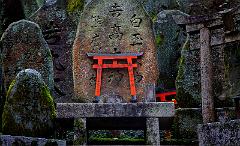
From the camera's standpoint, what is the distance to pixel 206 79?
7.39 meters

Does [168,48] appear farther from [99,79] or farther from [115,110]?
[115,110]

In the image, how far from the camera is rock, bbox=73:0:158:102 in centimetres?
862

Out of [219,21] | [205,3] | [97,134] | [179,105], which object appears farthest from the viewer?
[205,3]

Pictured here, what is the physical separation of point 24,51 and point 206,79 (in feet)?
13.6

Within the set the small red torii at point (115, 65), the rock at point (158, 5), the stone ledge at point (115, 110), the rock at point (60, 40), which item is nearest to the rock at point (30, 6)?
the rock at point (60, 40)

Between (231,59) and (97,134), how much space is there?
375cm

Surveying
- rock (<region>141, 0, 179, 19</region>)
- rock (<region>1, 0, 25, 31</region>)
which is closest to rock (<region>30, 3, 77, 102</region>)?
rock (<region>1, 0, 25, 31</region>)

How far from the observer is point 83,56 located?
8812mm

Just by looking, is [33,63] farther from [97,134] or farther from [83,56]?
[97,134]

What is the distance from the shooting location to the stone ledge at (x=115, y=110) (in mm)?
7293

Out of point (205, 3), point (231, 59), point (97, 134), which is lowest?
point (97, 134)

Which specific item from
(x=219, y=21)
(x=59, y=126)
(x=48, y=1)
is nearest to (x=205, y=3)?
(x=48, y=1)

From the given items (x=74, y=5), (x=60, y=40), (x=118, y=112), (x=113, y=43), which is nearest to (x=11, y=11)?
(x=74, y=5)

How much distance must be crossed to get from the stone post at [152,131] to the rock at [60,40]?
4727mm
